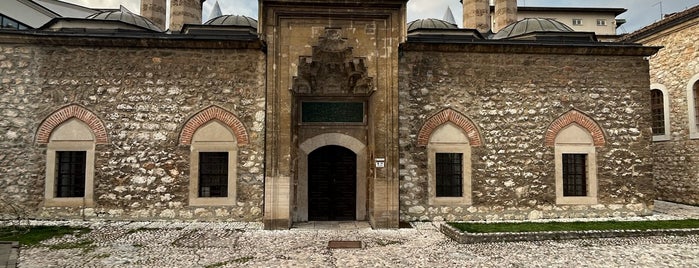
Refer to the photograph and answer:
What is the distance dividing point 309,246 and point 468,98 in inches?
189

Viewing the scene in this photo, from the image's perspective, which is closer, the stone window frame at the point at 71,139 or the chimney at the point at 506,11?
the stone window frame at the point at 71,139

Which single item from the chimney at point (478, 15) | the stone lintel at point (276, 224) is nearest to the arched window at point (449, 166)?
the stone lintel at point (276, 224)

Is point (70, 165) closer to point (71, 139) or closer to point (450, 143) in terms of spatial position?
point (71, 139)

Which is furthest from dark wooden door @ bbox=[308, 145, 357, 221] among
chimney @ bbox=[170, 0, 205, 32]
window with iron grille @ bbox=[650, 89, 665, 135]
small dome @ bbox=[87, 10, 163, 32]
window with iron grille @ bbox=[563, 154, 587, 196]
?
window with iron grille @ bbox=[650, 89, 665, 135]

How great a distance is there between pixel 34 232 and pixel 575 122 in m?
11.3

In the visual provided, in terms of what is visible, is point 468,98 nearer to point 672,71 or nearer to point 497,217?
point 497,217

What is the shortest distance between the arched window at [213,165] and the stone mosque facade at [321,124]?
1.2 inches

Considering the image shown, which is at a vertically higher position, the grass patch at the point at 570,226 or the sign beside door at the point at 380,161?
the sign beside door at the point at 380,161

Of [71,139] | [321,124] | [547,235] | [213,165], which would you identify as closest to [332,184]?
[321,124]

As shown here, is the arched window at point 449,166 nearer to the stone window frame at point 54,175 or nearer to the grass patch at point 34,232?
the grass patch at point 34,232

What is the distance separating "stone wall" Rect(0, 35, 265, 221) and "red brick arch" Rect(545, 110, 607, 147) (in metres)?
6.51

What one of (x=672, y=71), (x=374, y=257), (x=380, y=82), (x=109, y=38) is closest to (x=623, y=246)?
(x=374, y=257)

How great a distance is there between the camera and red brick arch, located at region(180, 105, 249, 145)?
802 cm

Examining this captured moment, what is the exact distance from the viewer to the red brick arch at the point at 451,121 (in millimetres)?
8336
